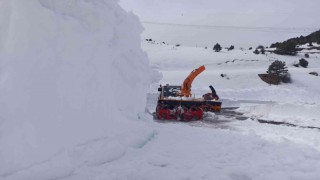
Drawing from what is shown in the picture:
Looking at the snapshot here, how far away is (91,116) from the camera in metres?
6.81

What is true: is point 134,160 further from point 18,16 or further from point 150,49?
point 150,49

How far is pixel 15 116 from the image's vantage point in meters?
5.58

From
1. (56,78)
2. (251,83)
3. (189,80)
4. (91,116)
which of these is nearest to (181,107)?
(189,80)

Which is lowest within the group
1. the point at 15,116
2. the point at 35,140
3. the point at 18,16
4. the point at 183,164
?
the point at 183,164

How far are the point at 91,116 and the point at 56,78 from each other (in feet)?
3.19

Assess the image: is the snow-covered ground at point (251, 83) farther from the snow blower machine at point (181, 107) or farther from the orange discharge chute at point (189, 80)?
the orange discharge chute at point (189, 80)

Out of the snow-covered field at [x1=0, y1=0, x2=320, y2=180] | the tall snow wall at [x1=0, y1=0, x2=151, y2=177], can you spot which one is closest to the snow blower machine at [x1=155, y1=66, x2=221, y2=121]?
the snow-covered field at [x1=0, y1=0, x2=320, y2=180]

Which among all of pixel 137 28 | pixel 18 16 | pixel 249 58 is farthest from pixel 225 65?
pixel 18 16

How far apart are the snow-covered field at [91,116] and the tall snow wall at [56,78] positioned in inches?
0.6

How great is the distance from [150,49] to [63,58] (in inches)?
1988

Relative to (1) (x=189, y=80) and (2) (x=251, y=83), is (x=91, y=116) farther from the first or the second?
(2) (x=251, y=83)

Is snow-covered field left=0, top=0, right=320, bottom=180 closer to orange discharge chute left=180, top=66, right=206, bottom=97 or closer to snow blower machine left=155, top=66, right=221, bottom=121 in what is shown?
snow blower machine left=155, top=66, right=221, bottom=121

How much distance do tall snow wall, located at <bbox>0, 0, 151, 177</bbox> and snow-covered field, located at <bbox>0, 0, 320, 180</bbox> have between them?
2cm

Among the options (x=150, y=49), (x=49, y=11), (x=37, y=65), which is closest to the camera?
(x=37, y=65)
